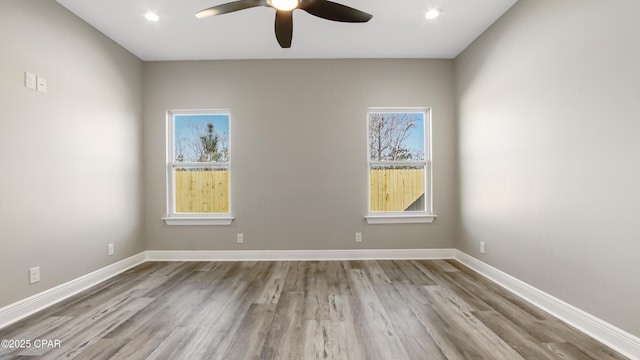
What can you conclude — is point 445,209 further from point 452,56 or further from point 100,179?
point 100,179

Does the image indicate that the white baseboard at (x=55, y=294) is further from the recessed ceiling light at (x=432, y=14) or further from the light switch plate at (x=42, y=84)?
the recessed ceiling light at (x=432, y=14)

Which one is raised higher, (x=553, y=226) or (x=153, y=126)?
(x=153, y=126)

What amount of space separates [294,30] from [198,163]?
2162 mm

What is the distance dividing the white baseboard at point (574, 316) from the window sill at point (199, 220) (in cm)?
322

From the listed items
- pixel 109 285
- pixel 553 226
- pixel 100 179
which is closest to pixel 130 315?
pixel 109 285

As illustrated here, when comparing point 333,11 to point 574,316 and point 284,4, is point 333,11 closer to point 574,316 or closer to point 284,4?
point 284,4

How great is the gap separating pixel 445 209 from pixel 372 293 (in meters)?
1.83

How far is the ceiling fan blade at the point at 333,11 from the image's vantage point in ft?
7.01

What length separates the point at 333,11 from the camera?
223 centimetres

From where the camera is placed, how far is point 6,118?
2.21 meters

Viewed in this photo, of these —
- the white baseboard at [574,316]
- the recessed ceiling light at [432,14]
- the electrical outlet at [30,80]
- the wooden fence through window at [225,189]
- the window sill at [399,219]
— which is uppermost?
the recessed ceiling light at [432,14]

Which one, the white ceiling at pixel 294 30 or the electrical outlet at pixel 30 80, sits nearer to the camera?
the electrical outlet at pixel 30 80

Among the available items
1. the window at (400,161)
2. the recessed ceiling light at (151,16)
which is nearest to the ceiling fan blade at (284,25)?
the recessed ceiling light at (151,16)

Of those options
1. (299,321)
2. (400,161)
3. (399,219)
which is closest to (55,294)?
(299,321)
